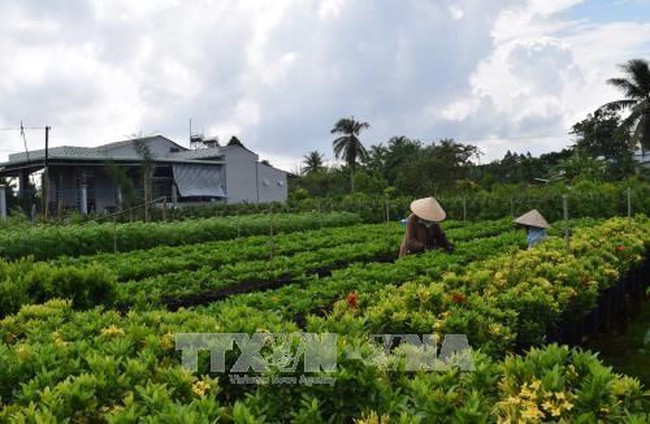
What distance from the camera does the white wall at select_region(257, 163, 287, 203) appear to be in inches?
→ 1760

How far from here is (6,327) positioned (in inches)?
169

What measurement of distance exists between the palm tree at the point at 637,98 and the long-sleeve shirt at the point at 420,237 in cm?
3027

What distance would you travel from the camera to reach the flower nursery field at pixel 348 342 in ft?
7.91

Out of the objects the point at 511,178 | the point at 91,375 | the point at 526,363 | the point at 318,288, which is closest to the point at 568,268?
the point at 318,288

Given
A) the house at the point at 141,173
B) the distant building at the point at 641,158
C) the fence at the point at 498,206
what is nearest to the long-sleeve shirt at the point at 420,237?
the fence at the point at 498,206

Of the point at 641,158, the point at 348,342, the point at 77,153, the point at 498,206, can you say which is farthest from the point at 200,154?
the point at 641,158

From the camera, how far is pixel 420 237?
9094 mm

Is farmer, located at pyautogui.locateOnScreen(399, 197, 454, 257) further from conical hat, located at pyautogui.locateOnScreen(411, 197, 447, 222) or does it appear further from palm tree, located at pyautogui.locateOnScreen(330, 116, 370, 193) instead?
palm tree, located at pyautogui.locateOnScreen(330, 116, 370, 193)

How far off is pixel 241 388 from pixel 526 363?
1.25 meters

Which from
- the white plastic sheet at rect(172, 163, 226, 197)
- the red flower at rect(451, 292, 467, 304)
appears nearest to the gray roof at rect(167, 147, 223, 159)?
the white plastic sheet at rect(172, 163, 226, 197)

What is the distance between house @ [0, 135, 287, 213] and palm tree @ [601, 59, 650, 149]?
2168 cm

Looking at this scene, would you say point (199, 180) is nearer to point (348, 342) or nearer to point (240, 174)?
point (240, 174)

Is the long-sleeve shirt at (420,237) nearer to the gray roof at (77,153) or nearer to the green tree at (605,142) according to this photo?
the gray roof at (77,153)

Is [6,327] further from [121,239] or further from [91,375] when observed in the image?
[121,239]
